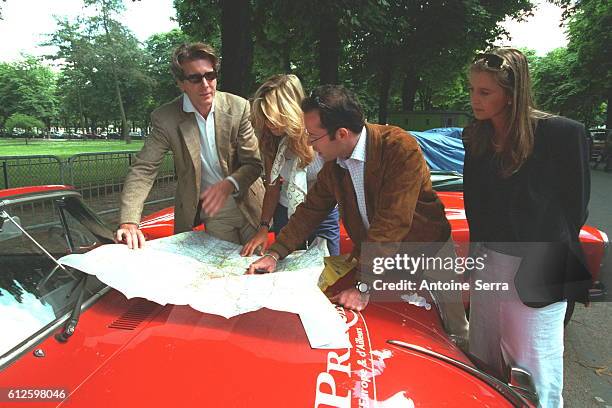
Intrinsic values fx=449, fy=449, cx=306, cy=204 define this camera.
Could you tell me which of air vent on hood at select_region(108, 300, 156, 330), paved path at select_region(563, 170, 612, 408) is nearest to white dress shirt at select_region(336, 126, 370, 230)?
air vent on hood at select_region(108, 300, 156, 330)

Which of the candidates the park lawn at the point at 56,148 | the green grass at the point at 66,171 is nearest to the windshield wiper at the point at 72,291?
the green grass at the point at 66,171

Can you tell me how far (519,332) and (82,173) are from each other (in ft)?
24.0

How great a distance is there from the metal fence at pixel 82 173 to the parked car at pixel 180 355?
15.5 feet

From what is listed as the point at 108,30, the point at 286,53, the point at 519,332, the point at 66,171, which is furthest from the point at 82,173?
the point at 108,30

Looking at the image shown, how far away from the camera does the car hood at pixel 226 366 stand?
136 cm

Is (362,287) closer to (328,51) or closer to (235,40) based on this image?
(235,40)

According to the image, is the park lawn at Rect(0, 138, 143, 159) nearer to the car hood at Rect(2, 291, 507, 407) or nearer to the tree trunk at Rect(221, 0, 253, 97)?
the tree trunk at Rect(221, 0, 253, 97)

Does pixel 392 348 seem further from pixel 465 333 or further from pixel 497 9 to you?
pixel 497 9

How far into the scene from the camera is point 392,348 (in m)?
1.78

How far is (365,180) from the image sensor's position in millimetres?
2119

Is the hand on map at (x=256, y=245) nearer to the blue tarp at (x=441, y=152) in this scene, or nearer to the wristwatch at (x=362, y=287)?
the wristwatch at (x=362, y=287)

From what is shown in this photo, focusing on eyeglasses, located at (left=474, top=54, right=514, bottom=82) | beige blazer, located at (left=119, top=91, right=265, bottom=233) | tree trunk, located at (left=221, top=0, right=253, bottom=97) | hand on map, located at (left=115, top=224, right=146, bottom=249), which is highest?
tree trunk, located at (left=221, top=0, right=253, bottom=97)

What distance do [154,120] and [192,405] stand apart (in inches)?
74.2

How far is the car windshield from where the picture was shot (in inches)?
64.1
